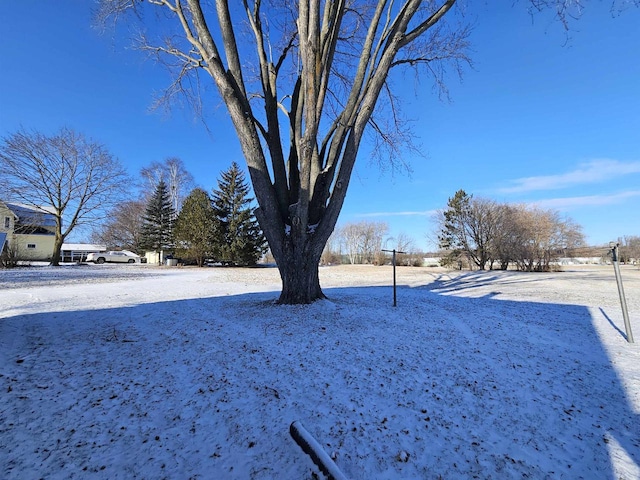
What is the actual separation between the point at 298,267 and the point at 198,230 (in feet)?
64.8

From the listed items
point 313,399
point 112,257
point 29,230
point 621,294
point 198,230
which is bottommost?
point 313,399

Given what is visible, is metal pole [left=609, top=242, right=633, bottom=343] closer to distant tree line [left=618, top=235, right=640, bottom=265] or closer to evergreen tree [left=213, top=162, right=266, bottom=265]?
evergreen tree [left=213, top=162, right=266, bottom=265]

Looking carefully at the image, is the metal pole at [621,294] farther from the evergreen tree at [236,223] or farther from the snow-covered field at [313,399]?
the evergreen tree at [236,223]

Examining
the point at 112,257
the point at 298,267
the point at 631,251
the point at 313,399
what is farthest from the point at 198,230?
the point at 631,251

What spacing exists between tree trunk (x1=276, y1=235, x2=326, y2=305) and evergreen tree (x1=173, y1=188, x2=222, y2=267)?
63.8 ft

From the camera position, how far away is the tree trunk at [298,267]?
5.41 metres

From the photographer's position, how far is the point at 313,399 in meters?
2.29

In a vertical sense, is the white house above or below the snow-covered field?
above

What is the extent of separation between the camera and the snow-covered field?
1627 millimetres

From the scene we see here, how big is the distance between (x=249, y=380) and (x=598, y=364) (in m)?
3.81

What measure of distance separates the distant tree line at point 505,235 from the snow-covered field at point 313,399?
59.1ft

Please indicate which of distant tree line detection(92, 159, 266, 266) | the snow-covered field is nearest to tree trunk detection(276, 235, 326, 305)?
the snow-covered field

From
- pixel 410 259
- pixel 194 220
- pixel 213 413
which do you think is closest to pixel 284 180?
pixel 213 413

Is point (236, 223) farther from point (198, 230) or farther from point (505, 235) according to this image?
point (505, 235)
